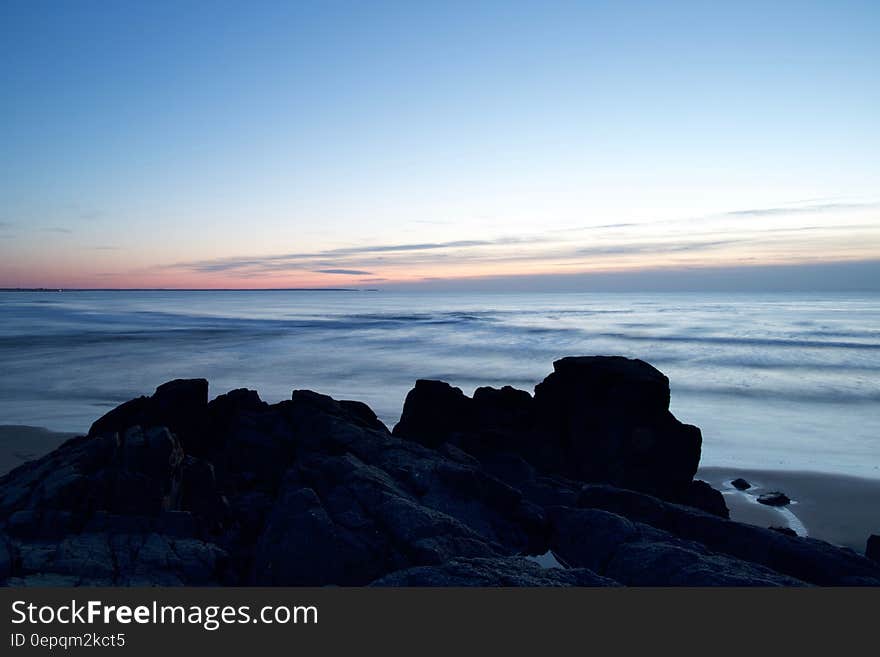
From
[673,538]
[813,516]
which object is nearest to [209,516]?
[673,538]

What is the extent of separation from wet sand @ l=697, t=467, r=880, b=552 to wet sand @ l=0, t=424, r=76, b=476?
15846 millimetres

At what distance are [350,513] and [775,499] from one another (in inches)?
404

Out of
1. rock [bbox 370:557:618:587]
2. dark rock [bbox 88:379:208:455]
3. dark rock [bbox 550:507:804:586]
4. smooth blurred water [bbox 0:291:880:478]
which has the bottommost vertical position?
smooth blurred water [bbox 0:291:880:478]

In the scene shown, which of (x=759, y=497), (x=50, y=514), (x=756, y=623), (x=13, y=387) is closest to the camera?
(x=756, y=623)

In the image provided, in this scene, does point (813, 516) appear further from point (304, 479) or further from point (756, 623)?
point (304, 479)

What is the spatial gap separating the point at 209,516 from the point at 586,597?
538 cm

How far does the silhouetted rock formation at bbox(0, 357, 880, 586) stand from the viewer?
6117 mm

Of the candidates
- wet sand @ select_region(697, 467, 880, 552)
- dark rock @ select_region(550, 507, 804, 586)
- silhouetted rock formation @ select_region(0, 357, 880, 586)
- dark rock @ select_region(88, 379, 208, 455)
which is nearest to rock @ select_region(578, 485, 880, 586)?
silhouetted rock formation @ select_region(0, 357, 880, 586)

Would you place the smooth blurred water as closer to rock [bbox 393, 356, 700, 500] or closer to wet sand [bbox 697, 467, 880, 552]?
wet sand [bbox 697, 467, 880, 552]

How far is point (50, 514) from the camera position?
691 centimetres

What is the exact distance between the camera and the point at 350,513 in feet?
22.9

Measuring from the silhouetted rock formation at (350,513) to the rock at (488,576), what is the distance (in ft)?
0.06

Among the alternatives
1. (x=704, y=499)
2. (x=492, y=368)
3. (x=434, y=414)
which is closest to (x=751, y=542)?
(x=704, y=499)

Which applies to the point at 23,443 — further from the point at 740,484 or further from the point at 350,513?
the point at 740,484
